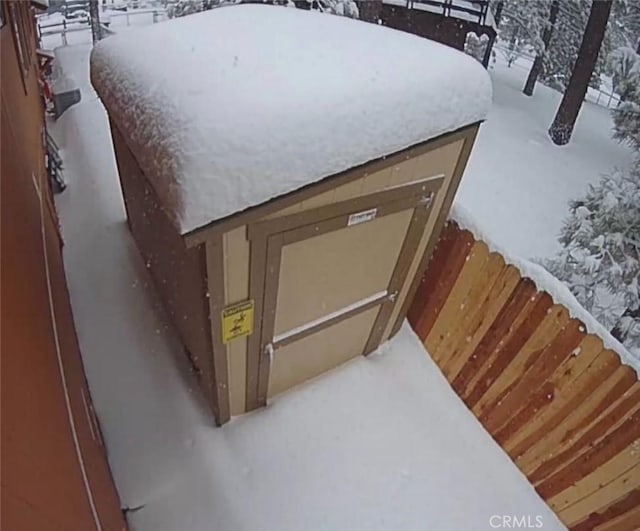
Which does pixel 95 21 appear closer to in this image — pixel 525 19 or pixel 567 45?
pixel 525 19

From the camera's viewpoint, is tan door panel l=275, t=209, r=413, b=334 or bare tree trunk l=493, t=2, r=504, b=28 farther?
bare tree trunk l=493, t=2, r=504, b=28

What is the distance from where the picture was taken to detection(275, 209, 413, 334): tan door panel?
7.38 ft

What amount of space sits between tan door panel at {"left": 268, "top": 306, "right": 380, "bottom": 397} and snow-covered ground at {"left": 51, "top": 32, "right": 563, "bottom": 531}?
0.37 ft

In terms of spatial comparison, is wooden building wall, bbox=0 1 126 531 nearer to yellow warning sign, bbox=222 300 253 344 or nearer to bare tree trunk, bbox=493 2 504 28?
yellow warning sign, bbox=222 300 253 344

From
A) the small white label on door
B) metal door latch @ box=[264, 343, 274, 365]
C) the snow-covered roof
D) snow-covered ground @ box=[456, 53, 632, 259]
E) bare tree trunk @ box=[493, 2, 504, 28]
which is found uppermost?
the snow-covered roof

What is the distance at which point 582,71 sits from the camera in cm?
823

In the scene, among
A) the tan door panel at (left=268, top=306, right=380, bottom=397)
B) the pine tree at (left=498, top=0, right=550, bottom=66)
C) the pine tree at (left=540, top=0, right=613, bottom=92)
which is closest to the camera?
the tan door panel at (left=268, top=306, right=380, bottom=397)

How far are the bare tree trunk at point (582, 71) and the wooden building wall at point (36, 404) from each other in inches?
335

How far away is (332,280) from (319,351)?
0.62 meters

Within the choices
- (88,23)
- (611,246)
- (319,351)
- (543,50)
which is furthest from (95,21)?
(543,50)

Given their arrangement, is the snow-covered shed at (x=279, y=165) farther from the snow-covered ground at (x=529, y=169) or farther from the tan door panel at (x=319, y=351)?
A: the snow-covered ground at (x=529, y=169)

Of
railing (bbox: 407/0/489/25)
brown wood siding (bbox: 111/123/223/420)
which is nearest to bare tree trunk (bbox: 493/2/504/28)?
railing (bbox: 407/0/489/25)

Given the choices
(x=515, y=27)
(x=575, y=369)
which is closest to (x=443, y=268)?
(x=575, y=369)

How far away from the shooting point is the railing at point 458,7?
8.98 m
